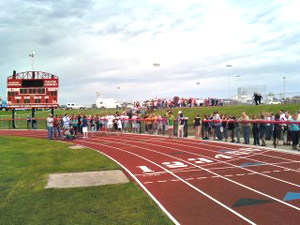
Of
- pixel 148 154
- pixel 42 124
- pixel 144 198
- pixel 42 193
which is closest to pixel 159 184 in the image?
pixel 144 198

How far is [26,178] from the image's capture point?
939 cm

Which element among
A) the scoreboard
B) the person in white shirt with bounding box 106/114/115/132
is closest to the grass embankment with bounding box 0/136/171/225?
the person in white shirt with bounding box 106/114/115/132

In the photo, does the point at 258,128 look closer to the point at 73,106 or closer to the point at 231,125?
the point at 231,125

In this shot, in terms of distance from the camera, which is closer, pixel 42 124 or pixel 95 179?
pixel 95 179

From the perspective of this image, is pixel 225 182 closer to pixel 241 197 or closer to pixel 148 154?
pixel 241 197

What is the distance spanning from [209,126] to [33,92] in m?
19.4

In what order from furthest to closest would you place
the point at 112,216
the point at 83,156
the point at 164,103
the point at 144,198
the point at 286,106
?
the point at 164,103
the point at 286,106
the point at 83,156
the point at 144,198
the point at 112,216

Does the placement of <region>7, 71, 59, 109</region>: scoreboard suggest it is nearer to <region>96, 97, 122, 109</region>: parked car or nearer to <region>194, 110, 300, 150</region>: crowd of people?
<region>194, 110, 300, 150</region>: crowd of people

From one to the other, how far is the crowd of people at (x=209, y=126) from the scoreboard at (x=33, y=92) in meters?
6.63

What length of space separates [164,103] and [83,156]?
30314mm

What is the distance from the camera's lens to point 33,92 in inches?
1227

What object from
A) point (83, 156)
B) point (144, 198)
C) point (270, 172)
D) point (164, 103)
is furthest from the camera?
point (164, 103)

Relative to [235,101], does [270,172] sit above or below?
below

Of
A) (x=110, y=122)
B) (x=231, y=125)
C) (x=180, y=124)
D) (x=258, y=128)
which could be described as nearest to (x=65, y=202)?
(x=258, y=128)
